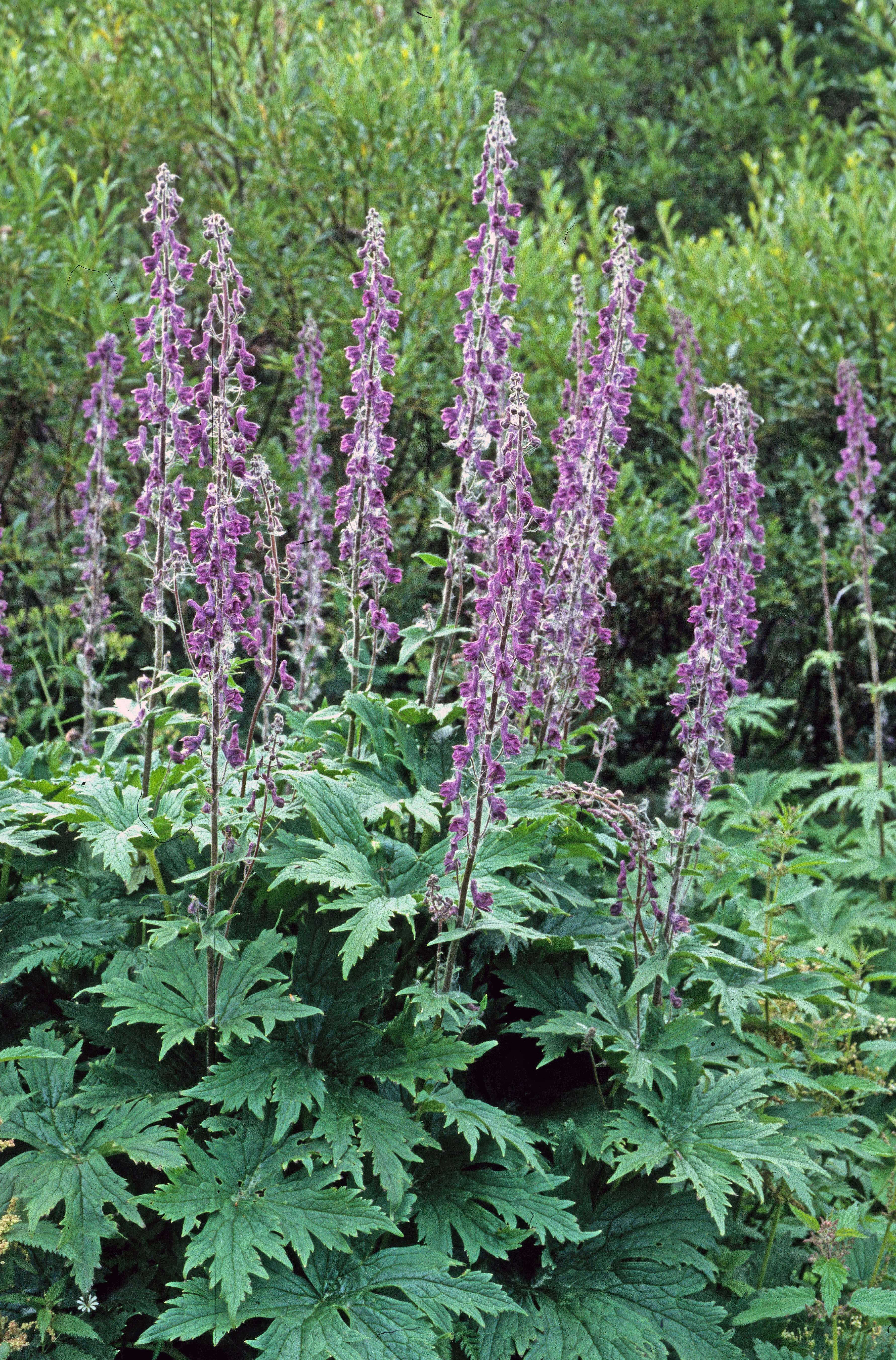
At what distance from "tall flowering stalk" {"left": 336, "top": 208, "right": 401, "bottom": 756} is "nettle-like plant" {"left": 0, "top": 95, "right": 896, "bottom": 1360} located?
0.6 inches

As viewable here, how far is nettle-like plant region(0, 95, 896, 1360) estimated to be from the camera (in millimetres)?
2818

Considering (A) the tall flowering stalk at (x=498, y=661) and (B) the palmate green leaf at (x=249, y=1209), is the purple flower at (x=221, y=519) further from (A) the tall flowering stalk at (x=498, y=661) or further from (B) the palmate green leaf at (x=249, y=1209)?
(B) the palmate green leaf at (x=249, y=1209)

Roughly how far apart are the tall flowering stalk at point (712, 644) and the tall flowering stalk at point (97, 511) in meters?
2.39

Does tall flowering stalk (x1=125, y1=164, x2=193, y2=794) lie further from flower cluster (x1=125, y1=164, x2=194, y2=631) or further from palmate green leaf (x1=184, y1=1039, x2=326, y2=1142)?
palmate green leaf (x1=184, y1=1039, x2=326, y2=1142)

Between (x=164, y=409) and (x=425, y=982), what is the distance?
6.24 ft

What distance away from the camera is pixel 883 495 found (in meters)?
7.27

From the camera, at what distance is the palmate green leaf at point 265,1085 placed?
9.25ft

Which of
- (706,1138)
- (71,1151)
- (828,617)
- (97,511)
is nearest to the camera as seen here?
(71,1151)

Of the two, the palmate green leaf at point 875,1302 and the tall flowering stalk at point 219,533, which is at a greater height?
the tall flowering stalk at point 219,533

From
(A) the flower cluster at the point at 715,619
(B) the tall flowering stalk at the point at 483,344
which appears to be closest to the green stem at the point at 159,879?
(B) the tall flowering stalk at the point at 483,344

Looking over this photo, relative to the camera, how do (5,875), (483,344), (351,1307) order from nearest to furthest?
1. (351,1307)
2. (5,875)
3. (483,344)

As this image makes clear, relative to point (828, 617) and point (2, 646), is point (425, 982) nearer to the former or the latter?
point (2, 646)

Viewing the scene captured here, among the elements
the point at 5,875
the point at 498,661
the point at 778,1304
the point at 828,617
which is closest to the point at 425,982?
the point at 498,661

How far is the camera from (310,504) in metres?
4.95
